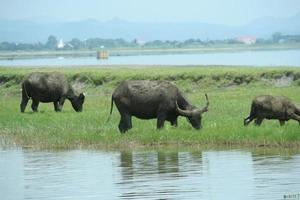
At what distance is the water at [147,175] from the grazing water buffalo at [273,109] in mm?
3711

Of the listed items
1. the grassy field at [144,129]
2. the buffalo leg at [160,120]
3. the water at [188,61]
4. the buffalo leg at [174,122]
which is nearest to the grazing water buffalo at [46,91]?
the grassy field at [144,129]

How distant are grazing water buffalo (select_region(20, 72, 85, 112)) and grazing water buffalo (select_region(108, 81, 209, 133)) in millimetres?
10279

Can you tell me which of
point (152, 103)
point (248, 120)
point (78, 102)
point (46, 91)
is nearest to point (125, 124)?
point (152, 103)

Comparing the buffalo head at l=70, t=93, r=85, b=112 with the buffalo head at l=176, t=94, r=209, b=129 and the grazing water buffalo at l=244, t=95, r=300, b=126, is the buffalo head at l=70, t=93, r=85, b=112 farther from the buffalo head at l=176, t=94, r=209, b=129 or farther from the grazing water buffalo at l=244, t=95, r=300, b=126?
the grazing water buffalo at l=244, t=95, r=300, b=126

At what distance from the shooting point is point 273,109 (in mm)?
28375

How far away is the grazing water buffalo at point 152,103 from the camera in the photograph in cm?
2784

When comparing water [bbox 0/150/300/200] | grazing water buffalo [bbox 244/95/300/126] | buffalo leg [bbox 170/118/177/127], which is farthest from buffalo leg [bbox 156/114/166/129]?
grazing water buffalo [bbox 244/95/300/126]

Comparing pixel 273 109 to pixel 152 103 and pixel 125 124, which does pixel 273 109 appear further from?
pixel 125 124

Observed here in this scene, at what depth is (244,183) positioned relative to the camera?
1983 cm

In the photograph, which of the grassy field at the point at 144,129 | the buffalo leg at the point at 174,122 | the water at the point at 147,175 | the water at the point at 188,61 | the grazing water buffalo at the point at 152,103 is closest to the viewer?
the water at the point at 147,175

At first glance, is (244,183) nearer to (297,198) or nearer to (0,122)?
(297,198)

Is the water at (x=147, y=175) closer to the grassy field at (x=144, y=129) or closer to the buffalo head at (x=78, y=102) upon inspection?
the grassy field at (x=144, y=129)

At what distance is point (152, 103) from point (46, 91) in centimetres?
1134

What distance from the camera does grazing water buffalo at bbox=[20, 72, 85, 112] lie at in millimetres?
38375
